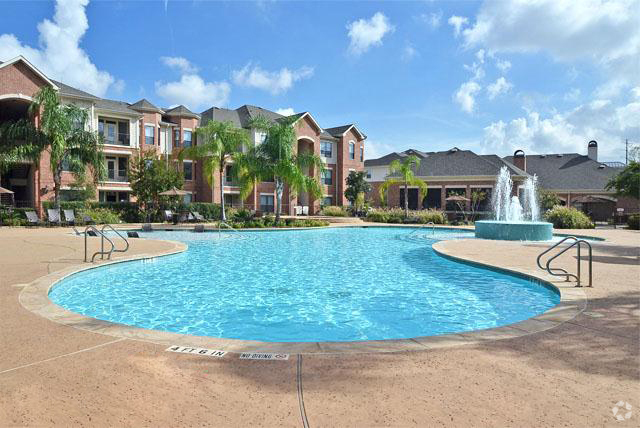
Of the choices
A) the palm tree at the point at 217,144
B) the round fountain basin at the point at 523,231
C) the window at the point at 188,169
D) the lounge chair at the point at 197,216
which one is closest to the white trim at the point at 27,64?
the palm tree at the point at 217,144

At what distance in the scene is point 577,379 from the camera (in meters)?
4.21

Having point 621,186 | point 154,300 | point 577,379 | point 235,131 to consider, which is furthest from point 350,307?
point 621,186

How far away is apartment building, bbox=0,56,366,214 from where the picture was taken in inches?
1184

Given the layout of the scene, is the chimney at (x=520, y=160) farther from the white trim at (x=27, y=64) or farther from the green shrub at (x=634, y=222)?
the white trim at (x=27, y=64)

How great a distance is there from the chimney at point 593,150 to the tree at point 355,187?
29.4m

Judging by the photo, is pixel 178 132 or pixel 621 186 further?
pixel 178 132

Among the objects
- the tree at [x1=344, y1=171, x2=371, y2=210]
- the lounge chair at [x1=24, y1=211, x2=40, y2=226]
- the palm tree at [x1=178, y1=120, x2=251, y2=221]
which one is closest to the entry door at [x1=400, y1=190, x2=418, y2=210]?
the tree at [x1=344, y1=171, x2=371, y2=210]

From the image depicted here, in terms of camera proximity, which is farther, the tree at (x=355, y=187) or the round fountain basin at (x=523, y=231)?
the tree at (x=355, y=187)

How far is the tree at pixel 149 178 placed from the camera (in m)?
30.9

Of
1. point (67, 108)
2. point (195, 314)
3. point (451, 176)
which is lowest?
point (195, 314)

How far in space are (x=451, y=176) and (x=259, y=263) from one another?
35182mm

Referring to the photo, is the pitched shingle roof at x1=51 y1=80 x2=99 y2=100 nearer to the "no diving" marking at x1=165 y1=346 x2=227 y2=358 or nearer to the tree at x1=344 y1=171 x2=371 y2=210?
the tree at x1=344 y1=171 x2=371 y2=210

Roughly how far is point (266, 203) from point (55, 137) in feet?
68.6

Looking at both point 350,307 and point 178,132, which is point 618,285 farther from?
point 178,132
